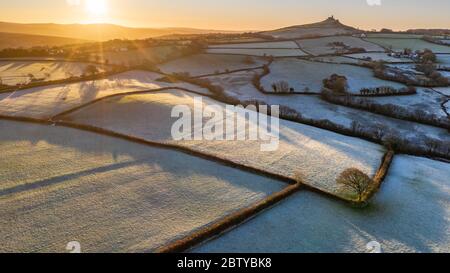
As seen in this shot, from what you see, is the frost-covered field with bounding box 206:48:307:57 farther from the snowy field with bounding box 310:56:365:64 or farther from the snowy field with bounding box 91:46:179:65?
the snowy field with bounding box 91:46:179:65

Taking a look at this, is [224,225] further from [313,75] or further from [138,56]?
[138,56]

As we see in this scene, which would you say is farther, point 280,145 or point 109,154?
point 280,145

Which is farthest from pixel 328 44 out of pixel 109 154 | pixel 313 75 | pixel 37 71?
pixel 109 154

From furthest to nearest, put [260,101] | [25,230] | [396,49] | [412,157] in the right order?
1. [396,49]
2. [260,101]
3. [412,157]
4. [25,230]

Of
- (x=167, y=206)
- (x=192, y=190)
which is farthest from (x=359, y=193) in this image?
(x=167, y=206)

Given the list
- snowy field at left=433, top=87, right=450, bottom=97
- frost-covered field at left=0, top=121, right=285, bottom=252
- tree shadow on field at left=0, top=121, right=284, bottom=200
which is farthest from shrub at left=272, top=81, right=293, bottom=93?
frost-covered field at left=0, top=121, right=285, bottom=252

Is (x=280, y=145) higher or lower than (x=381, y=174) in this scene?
higher

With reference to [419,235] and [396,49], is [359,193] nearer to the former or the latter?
[419,235]
